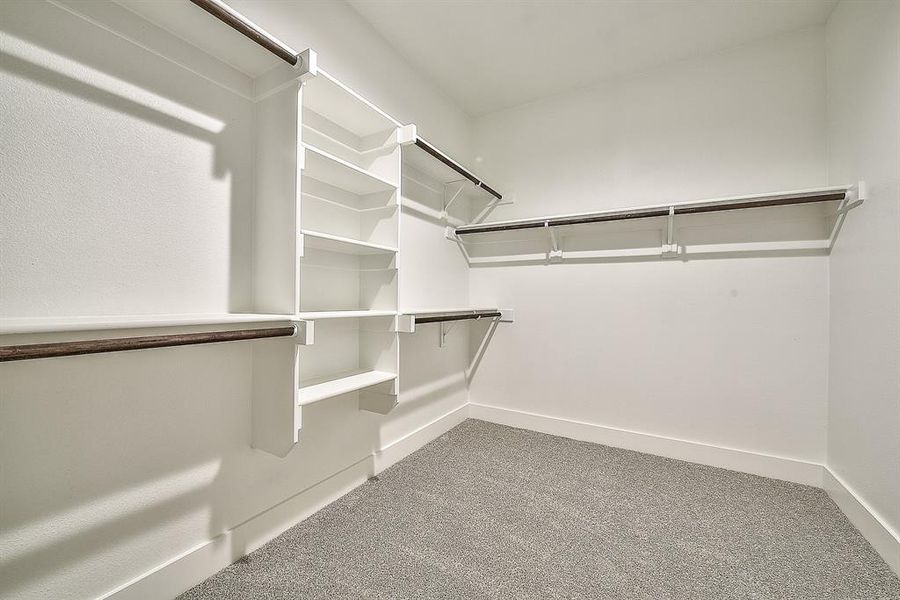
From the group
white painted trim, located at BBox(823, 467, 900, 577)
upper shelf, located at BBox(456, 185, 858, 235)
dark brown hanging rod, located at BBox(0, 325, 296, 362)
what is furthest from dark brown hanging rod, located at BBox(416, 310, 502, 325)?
white painted trim, located at BBox(823, 467, 900, 577)

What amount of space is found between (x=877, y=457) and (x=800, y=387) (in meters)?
0.58

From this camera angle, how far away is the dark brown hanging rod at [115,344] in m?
0.69

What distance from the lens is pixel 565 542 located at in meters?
1.43

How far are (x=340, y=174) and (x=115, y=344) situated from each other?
1.01 m

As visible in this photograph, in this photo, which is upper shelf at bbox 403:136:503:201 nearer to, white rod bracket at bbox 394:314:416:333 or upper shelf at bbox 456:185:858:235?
upper shelf at bbox 456:185:858:235

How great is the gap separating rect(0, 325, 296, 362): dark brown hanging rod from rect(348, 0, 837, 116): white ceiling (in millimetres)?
1782

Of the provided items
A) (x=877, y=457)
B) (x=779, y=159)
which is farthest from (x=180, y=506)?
(x=779, y=159)

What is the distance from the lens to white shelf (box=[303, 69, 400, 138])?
4.52 feet

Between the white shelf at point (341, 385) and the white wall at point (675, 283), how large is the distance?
134 cm

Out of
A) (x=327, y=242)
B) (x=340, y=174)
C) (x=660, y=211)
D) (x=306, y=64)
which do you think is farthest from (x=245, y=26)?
(x=660, y=211)

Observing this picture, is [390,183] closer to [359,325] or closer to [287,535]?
[359,325]

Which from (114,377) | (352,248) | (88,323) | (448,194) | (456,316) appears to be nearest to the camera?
(88,323)

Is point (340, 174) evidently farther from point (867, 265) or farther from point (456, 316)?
point (867, 265)

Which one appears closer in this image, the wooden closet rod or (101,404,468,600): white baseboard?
the wooden closet rod
